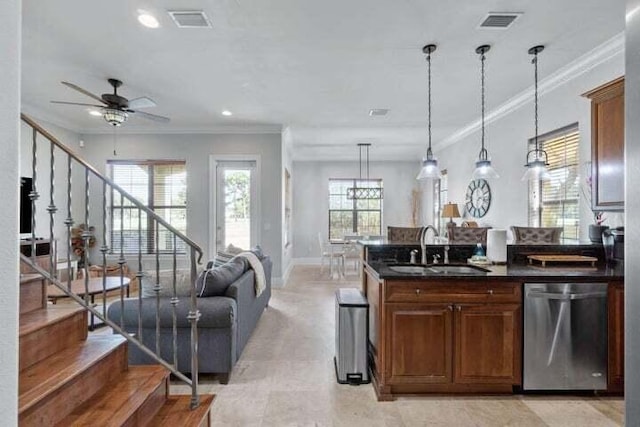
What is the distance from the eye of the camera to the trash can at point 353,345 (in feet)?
9.84

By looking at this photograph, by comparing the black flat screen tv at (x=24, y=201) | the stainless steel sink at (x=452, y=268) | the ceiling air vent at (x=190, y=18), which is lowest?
the stainless steel sink at (x=452, y=268)

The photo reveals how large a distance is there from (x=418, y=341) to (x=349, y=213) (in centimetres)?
779

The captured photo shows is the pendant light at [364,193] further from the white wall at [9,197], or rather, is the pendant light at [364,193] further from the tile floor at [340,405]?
the white wall at [9,197]

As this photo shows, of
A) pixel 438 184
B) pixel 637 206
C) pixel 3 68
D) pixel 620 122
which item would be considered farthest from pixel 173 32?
pixel 438 184

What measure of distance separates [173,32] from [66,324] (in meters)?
2.60

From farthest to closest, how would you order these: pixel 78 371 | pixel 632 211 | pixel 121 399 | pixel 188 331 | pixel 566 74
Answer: pixel 566 74 → pixel 188 331 → pixel 121 399 → pixel 78 371 → pixel 632 211

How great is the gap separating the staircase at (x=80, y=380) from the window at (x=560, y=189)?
170 inches

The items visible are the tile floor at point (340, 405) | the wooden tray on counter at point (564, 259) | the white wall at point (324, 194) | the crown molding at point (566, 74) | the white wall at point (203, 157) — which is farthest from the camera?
the white wall at point (324, 194)

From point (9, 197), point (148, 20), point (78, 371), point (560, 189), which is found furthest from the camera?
point (560, 189)

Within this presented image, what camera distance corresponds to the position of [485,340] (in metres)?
2.72

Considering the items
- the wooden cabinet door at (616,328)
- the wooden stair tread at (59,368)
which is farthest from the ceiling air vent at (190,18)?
the wooden cabinet door at (616,328)

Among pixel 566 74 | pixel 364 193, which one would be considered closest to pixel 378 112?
pixel 566 74

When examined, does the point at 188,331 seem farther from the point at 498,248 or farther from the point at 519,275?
the point at 498,248

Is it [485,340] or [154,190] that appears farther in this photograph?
[154,190]
